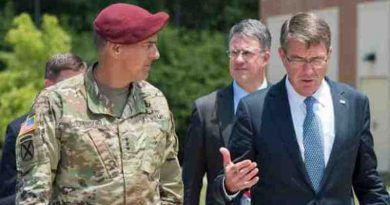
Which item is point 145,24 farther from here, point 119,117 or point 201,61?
point 201,61

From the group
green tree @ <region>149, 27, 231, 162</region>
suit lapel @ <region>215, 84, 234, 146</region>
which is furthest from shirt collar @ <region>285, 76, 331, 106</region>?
green tree @ <region>149, 27, 231, 162</region>

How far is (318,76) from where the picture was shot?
Answer: 432 centimetres

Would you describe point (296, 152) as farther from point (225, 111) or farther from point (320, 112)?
point (225, 111)

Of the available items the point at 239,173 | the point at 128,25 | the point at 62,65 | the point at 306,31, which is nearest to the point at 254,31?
the point at 62,65

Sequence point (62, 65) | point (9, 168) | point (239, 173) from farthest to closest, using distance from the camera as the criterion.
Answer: point (62, 65) < point (9, 168) < point (239, 173)

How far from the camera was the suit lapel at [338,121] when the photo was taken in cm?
433

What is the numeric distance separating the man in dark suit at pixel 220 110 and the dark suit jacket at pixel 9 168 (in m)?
0.98

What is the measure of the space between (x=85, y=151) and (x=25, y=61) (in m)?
30.7

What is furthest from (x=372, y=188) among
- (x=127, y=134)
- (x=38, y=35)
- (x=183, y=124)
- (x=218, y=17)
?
(x=218, y=17)

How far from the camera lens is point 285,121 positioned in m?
4.39

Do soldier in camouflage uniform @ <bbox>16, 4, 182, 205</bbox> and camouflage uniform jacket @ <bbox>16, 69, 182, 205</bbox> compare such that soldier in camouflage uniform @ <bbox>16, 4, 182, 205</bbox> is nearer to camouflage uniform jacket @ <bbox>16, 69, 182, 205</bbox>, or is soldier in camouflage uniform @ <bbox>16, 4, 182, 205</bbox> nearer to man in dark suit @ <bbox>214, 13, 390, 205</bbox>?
camouflage uniform jacket @ <bbox>16, 69, 182, 205</bbox>

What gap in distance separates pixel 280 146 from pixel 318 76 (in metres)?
0.36

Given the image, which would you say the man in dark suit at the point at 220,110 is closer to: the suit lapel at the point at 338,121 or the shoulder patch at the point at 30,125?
the suit lapel at the point at 338,121

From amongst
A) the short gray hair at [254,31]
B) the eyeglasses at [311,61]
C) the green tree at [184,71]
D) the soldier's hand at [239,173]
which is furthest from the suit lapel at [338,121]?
the green tree at [184,71]
